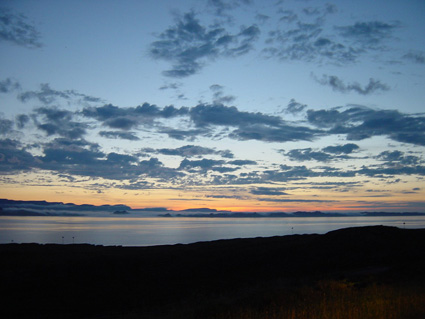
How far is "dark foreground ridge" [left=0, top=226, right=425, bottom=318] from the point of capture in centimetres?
1520

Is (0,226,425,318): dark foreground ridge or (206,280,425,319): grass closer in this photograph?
(206,280,425,319): grass

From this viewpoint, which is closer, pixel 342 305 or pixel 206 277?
pixel 342 305

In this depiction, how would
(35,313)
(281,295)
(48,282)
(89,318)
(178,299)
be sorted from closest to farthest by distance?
(281,295), (89,318), (35,313), (178,299), (48,282)

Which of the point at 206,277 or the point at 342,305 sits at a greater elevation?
the point at 342,305

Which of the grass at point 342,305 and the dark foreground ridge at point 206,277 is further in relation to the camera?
the dark foreground ridge at point 206,277

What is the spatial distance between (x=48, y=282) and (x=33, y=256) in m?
11.2

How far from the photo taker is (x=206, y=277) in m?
24.2

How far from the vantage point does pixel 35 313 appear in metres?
15.9

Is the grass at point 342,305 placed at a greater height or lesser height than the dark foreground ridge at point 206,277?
greater

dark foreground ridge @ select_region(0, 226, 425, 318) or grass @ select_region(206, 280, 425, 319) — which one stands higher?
grass @ select_region(206, 280, 425, 319)

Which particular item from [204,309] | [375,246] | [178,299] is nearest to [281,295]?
[204,309]

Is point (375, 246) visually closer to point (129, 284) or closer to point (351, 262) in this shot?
point (351, 262)

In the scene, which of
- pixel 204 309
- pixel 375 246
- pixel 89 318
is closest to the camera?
pixel 204 309

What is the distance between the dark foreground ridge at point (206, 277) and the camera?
49.9ft
